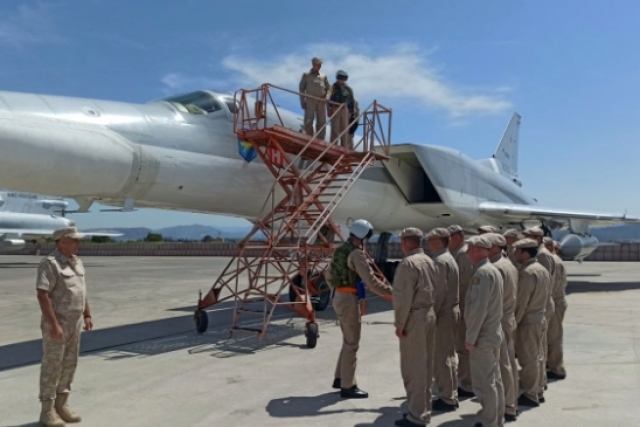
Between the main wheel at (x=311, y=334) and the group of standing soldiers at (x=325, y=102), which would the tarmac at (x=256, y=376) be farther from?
the group of standing soldiers at (x=325, y=102)

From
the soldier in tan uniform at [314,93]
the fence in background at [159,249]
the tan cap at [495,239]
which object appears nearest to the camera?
the tan cap at [495,239]

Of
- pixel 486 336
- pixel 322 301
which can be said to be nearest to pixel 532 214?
pixel 322 301

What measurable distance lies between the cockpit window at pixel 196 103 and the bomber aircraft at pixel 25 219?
29.3 meters

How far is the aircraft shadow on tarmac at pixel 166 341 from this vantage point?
7.00 meters

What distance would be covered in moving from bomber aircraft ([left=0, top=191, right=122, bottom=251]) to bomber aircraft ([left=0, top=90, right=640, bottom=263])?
91.9 ft

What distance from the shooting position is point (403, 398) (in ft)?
16.8

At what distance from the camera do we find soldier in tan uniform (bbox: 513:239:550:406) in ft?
16.4

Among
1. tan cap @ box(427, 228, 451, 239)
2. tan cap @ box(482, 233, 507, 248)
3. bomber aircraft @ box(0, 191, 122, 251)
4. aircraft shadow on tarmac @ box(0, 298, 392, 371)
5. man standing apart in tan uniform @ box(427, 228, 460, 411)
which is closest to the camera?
tan cap @ box(482, 233, 507, 248)

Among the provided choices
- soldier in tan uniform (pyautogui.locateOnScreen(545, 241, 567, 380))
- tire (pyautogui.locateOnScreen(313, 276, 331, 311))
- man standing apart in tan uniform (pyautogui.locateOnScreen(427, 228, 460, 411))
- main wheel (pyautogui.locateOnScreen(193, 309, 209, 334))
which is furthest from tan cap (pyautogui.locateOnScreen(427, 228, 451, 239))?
tire (pyautogui.locateOnScreen(313, 276, 331, 311))

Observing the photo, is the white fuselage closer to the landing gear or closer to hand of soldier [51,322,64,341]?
the landing gear

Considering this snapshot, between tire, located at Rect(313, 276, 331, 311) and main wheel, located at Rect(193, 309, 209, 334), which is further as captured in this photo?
tire, located at Rect(313, 276, 331, 311)

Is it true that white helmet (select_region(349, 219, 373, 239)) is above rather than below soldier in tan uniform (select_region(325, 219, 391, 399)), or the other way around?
above

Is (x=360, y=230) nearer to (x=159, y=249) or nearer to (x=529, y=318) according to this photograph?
(x=529, y=318)

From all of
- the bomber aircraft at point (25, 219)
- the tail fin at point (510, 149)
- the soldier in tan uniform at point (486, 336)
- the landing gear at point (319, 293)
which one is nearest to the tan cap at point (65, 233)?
the soldier in tan uniform at point (486, 336)
